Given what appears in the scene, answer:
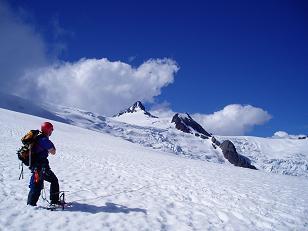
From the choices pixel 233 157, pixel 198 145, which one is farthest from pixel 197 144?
pixel 233 157

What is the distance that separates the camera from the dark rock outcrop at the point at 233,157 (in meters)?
120

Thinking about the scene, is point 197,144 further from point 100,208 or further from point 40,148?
point 40,148

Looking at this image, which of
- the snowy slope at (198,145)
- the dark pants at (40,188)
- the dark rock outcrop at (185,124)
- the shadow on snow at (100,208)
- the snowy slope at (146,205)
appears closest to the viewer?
the snowy slope at (146,205)

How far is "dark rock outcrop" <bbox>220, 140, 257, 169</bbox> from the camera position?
120 m

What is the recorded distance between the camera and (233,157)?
4771 inches

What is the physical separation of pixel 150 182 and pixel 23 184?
17.4 feet

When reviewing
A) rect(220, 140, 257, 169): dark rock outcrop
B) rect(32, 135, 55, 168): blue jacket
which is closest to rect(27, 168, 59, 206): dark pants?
rect(32, 135, 55, 168): blue jacket

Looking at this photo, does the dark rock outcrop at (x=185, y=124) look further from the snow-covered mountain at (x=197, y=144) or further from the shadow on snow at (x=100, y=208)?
the shadow on snow at (x=100, y=208)

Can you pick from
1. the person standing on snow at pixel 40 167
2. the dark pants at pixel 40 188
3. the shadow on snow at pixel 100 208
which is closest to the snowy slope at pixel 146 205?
the shadow on snow at pixel 100 208

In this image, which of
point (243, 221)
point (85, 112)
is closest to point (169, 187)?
point (243, 221)

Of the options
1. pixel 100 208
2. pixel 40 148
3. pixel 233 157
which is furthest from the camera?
pixel 233 157

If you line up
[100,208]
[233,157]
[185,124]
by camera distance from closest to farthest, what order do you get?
[100,208]
[233,157]
[185,124]

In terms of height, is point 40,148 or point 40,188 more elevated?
point 40,148

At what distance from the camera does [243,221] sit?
9148 mm
